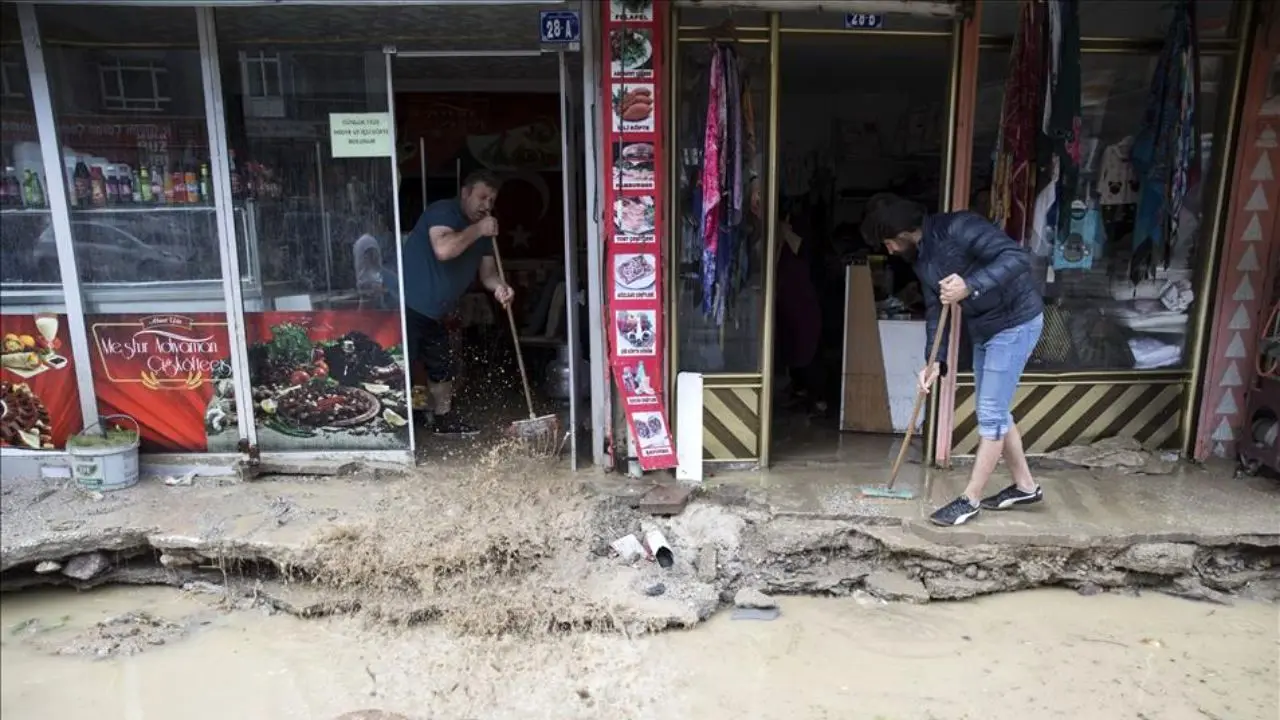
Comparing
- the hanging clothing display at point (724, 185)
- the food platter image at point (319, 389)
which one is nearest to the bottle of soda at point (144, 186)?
the food platter image at point (319, 389)

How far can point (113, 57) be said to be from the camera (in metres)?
4.77

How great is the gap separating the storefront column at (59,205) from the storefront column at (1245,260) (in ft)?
22.8

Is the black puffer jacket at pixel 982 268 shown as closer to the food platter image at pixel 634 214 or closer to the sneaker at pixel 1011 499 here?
the sneaker at pixel 1011 499

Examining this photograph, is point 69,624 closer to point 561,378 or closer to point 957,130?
point 561,378

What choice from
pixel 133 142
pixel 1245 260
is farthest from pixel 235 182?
pixel 1245 260

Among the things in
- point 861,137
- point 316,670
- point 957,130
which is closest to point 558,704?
point 316,670

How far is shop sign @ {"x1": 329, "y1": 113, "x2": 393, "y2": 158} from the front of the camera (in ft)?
15.9

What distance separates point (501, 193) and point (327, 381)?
382cm

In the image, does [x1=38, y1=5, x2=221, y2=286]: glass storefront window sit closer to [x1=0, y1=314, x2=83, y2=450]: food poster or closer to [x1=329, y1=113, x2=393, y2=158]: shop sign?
[x1=0, y1=314, x2=83, y2=450]: food poster

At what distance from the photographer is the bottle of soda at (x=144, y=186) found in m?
4.89

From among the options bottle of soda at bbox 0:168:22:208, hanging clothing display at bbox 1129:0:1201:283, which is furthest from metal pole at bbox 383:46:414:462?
hanging clothing display at bbox 1129:0:1201:283

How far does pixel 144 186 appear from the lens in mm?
4902

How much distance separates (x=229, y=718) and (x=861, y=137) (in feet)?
25.4

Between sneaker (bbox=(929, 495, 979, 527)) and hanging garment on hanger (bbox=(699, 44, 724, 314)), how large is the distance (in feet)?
6.30
